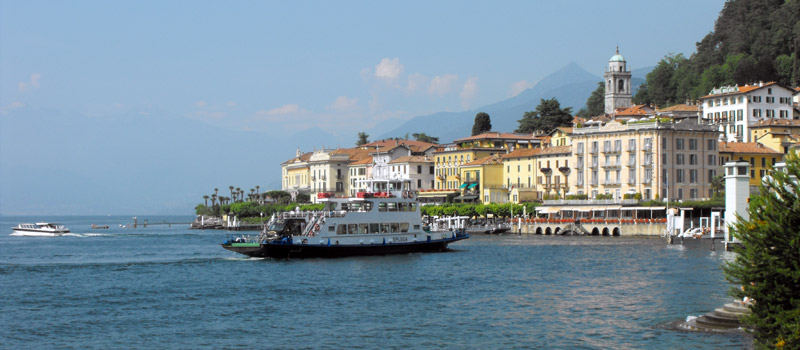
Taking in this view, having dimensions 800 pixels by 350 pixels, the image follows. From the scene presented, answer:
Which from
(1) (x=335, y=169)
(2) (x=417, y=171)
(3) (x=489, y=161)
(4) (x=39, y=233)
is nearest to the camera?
(4) (x=39, y=233)

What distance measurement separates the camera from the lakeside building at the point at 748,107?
10862 cm

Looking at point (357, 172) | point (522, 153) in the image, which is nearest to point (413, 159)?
point (357, 172)

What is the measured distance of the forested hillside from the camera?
123m

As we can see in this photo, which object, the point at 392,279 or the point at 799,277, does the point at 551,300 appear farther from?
the point at 799,277

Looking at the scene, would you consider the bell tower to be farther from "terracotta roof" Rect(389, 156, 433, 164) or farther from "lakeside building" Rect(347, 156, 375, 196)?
"lakeside building" Rect(347, 156, 375, 196)

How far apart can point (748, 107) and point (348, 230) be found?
209 feet

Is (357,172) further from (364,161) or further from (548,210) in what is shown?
(548,210)

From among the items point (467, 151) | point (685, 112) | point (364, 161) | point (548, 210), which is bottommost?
point (548, 210)

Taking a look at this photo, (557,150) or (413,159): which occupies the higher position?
(413,159)

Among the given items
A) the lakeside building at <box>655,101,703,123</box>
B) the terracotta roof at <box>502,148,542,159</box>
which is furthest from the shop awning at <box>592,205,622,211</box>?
the lakeside building at <box>655,101,703,123</box>

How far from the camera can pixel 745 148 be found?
9956 centimetres

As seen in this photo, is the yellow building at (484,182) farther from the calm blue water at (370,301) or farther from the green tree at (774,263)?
the green tree at (774,263)

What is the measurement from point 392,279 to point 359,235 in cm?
1330

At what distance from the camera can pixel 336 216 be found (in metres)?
61.6
